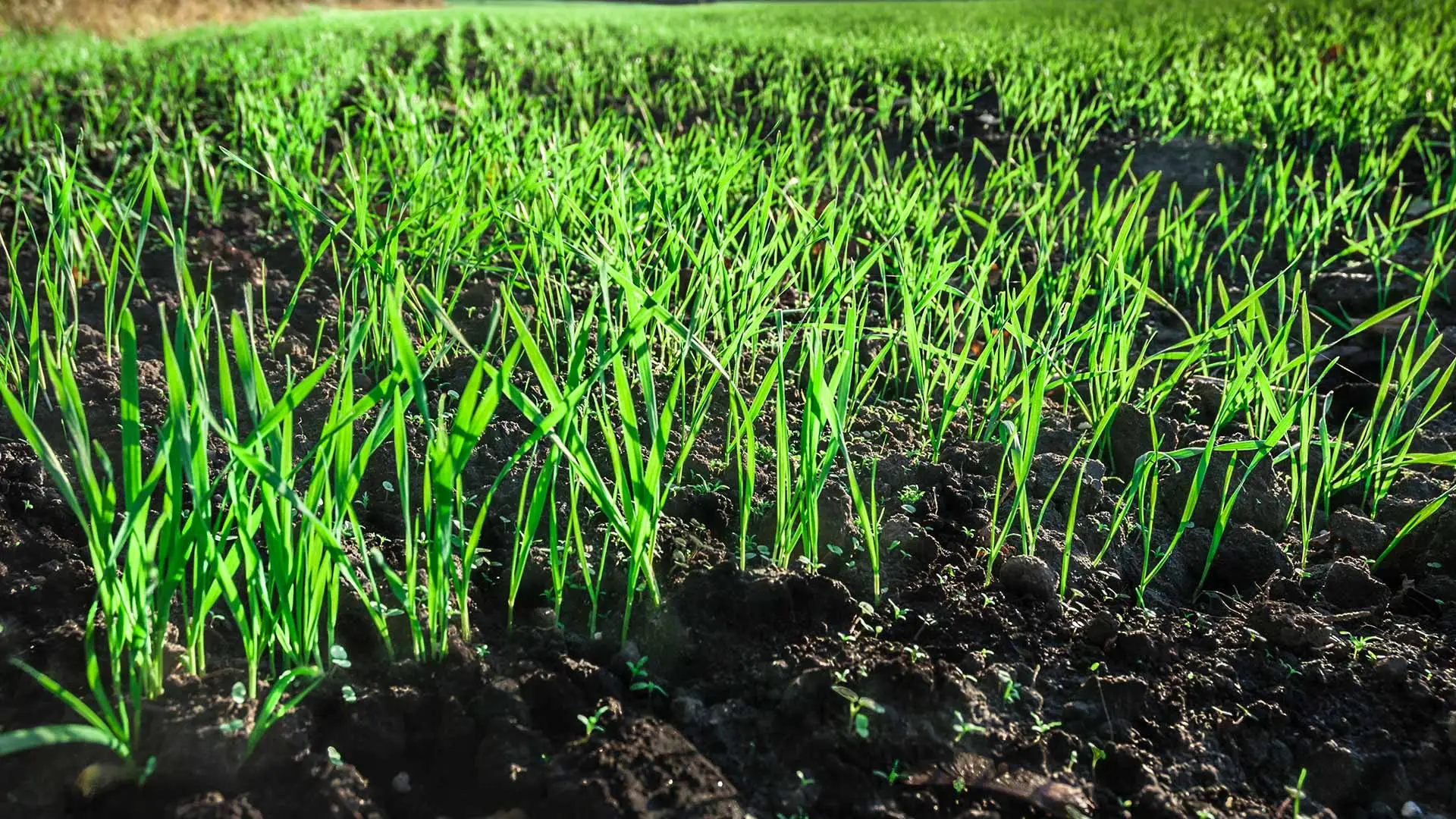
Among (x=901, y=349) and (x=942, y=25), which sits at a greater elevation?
(x=942, y=25)

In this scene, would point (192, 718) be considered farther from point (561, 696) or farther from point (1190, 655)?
point (1190, 655)

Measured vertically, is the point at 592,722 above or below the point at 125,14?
below

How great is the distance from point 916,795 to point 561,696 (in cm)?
37

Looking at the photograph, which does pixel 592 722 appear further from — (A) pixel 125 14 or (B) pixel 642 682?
(A) pixel 125 14

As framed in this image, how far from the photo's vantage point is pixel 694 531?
1.32m

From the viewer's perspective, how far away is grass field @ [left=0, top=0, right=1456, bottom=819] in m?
0.93

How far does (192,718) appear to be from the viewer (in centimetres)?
95


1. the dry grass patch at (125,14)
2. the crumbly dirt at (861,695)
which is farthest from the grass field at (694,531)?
the dry grass patch at (125,14)

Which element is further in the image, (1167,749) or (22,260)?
(22,260)

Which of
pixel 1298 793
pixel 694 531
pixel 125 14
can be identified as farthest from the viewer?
pixel 125 14

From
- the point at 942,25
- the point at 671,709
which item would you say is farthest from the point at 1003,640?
the point at 942,25

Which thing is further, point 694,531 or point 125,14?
point 125,14

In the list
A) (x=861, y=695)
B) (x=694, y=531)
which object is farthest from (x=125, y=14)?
(x=861, y=695)

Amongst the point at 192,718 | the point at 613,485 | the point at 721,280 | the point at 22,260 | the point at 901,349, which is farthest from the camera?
the point at 22,260
